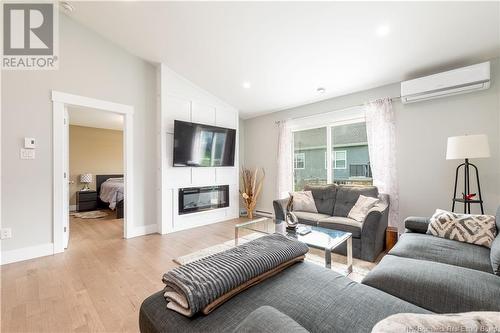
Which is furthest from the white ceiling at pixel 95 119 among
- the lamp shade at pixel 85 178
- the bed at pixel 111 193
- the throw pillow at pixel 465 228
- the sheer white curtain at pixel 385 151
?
the throw pillow at pixel 465 228

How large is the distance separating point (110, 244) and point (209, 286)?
119 inches

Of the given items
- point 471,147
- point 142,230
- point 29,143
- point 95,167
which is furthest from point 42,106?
point 471,147

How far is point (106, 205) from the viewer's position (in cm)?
616

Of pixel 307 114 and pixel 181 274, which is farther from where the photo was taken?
pixel 307 114

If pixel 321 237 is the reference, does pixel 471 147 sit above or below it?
above

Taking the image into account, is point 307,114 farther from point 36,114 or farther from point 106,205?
point 106,205

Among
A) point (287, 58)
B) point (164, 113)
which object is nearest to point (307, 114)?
point (287, 58)

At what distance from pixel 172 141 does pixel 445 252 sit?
12.7 ft

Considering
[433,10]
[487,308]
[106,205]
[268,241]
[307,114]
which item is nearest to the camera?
[487,308]

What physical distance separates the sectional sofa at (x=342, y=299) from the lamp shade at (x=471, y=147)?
3.88 ft

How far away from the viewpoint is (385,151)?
3.38 m

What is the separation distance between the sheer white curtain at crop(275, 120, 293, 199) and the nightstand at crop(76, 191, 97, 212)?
504 cm

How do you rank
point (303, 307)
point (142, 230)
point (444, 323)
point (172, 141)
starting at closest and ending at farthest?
1. point (444, 323)
2. point (303, 307)
3. point (142, 230)
4. point (172, 141)

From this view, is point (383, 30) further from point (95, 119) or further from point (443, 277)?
point (95, 119)
